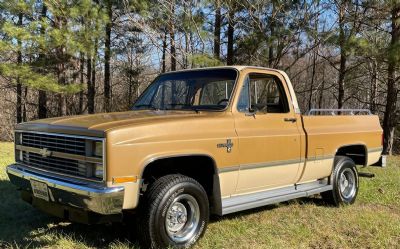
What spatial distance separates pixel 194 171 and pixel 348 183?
11.0 ft

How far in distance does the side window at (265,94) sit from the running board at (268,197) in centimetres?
105

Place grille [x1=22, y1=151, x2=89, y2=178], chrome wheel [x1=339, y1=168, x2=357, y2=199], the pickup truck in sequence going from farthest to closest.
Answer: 1. chrome wheel [x1=339, y1=168, x2=357, y2=199]
2. grille [x1=22, y1=151, x2=89, y2=178]
3. the pickup truck

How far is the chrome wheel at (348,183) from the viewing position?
23.9ft

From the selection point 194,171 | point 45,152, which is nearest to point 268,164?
point 194,171

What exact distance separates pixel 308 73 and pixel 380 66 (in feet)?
51.3

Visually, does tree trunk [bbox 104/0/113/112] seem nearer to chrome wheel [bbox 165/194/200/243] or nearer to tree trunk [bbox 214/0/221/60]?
tree trunk [bbox 214/0/221/60]

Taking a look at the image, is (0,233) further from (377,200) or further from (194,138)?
(377,200)

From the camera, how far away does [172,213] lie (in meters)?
4.71

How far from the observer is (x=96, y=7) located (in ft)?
59.4

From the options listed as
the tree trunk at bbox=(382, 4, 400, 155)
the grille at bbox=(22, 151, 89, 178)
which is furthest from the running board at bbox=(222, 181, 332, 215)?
the tree trunk at bbox=(382, 4, 400, 155)

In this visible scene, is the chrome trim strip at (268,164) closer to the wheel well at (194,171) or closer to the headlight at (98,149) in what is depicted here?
the wheel well at (194,171)

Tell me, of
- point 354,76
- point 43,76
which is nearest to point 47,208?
point 43,76

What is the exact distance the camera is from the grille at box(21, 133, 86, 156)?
4348 millimetres

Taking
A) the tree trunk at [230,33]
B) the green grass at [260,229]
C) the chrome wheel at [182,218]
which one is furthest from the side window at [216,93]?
the tree trunk at [230,33]
